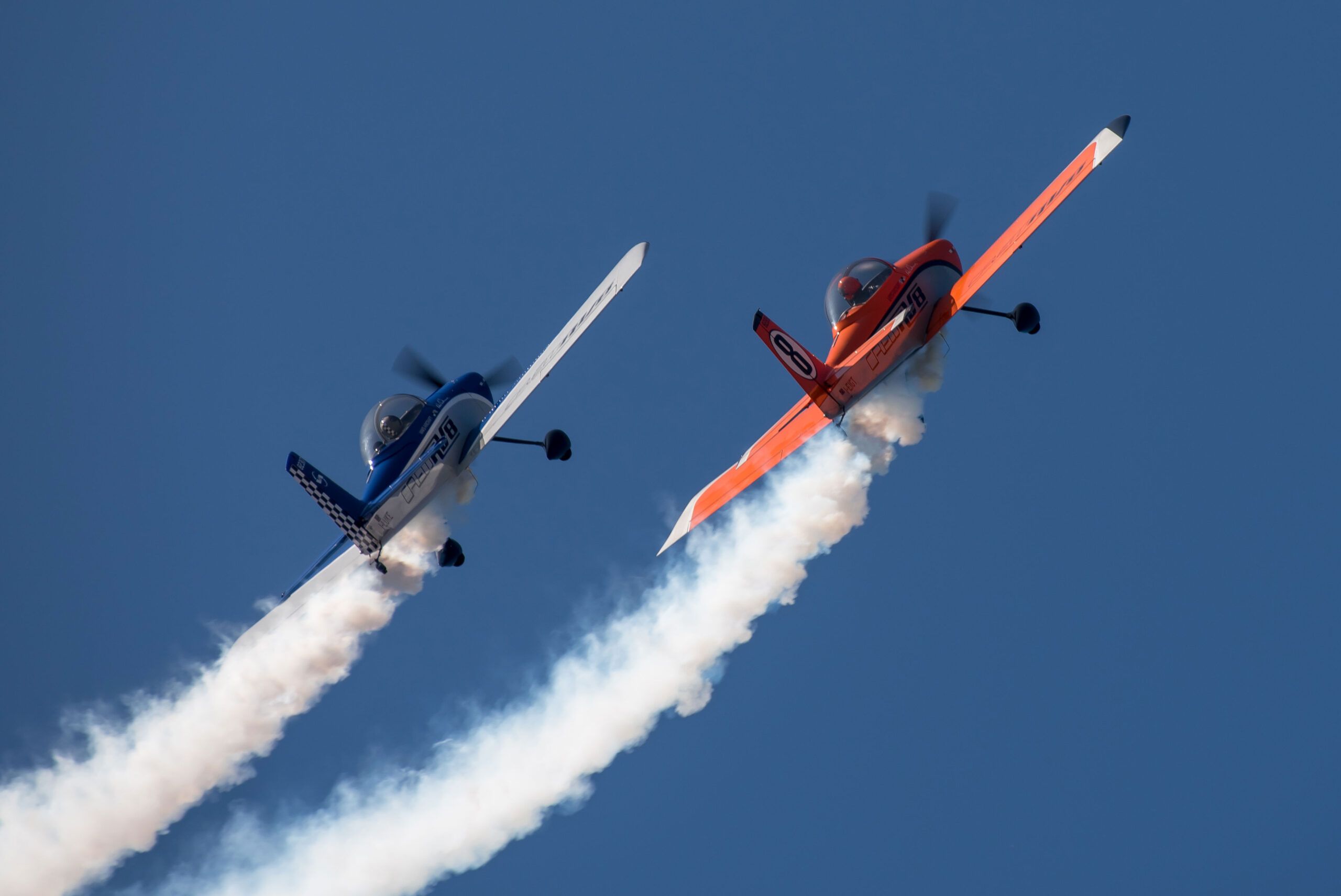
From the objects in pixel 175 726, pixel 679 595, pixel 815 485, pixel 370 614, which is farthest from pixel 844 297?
pixel 175 726

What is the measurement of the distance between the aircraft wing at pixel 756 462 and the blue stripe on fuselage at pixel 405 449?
180 inches

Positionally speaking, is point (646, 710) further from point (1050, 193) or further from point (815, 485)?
point (1050, 193)

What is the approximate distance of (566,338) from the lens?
34688mm

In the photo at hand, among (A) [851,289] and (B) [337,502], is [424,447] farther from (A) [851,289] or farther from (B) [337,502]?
(A) [851,289]

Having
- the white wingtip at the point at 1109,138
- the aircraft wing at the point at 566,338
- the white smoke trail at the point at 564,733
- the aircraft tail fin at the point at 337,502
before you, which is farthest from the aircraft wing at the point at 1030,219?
the aircraft tail fin at the point at 337,502

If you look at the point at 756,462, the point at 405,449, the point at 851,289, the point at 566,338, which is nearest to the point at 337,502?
the point at 405,449

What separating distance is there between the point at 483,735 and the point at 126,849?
7377mm

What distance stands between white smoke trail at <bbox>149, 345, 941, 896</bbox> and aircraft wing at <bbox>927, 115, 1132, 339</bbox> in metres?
3.41

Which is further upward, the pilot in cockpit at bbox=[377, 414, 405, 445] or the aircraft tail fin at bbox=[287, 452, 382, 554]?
the pilot in cockpit at bbox=[377, 414, 405, 445]

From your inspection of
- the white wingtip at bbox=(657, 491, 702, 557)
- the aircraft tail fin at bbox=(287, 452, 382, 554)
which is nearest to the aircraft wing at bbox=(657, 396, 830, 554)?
the white wingtip at bbox=(657, 491, 702, 557)

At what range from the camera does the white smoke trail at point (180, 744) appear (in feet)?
124

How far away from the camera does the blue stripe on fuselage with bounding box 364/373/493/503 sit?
34875mm

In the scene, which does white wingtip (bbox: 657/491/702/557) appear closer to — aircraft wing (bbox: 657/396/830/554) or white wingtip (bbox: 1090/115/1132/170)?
aircraft wing (bbox: 657/396/830/554)

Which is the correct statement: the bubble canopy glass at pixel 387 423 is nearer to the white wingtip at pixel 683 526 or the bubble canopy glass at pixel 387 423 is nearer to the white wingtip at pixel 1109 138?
the white wingtip at pixel 683 526
